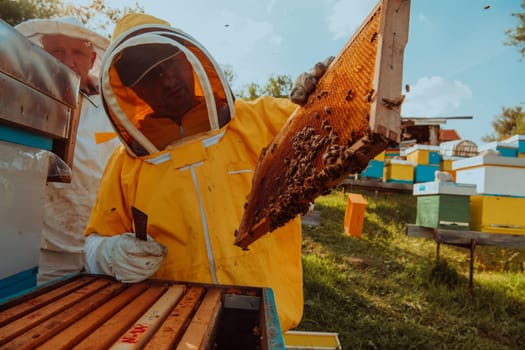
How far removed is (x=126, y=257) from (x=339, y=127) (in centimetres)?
110

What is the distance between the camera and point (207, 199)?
5.46ft

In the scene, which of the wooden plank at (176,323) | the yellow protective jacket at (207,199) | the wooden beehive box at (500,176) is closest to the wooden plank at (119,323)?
the wooden plank at (176,323)

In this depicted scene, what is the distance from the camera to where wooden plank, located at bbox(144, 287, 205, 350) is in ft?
2.75

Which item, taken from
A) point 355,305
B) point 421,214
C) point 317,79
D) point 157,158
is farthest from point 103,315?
point 421,214

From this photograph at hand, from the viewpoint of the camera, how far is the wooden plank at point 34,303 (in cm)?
96

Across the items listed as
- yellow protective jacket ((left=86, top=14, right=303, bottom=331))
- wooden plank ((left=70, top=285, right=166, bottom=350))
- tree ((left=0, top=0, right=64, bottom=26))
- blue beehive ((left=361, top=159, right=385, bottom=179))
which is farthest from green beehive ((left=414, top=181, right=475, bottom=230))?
tree ((left=0, top=0, right=64, bottom=26))

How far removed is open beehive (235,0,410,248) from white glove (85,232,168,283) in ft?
1.44

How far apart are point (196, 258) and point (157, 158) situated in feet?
1.83

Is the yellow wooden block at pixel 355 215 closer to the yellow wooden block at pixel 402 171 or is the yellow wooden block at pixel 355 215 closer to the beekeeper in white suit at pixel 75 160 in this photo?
the beekeeper in white suit at pixel 75 160

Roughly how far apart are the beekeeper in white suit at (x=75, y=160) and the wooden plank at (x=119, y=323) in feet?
6.76

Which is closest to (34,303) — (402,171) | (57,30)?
(57,30)

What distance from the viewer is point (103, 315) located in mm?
1013

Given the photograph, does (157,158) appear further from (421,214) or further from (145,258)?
(421,214)

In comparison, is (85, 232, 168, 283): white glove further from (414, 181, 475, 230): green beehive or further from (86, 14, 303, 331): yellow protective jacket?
(414, 181, 475, 230): green beehive
